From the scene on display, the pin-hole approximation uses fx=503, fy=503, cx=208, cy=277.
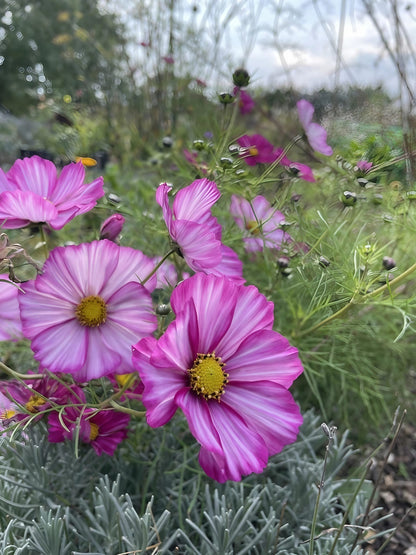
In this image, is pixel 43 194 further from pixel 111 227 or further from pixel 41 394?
pixel 41 394

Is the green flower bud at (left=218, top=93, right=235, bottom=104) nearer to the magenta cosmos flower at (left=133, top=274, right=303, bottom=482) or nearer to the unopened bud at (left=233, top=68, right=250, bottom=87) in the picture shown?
the unopened bud at (left=233, top=68, right=250, bottom=87)

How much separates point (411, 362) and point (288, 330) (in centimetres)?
50

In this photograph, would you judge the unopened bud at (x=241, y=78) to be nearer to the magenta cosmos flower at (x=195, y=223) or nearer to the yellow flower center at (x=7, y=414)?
the magenta cosmos flower at (x=195, y=223)

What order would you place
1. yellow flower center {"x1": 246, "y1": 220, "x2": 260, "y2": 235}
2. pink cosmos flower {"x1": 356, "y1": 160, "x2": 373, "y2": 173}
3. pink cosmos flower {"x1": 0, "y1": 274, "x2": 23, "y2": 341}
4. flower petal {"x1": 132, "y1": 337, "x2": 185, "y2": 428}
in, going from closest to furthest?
flower petal {"x1": 132, "y1": 337, "x2": 185, "y2": 428}, pink cosmos flower {"x1": 0, "y1": 274, "x2": 23, "y2": 341}, pink cosmos flower {"x1": 356, "y1": 160, "x2": 373, "y2": 173}, yellow flower center {"x1": 246, "y1": 220, "x2": 260, "y2": 235}

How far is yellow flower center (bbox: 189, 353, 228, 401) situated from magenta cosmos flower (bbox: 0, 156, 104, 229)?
178 millimetres

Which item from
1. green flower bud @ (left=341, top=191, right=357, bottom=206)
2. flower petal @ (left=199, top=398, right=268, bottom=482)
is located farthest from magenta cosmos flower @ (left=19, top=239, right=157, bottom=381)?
green flower bud @ (left=341, top=191, right=357, bottom=206)

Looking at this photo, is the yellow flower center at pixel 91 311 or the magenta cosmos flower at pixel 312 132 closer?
the yellow flower center at pixel 91 311

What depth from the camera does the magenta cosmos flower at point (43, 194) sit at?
1.53 ft

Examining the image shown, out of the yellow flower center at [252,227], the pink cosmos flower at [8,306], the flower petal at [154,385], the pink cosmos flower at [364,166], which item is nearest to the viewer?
the flower petal at [154,385]

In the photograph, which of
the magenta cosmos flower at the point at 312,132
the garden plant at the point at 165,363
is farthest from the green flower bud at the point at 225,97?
the magenta cosmos flower at the point at 312,132

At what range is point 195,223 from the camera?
18.0 inches

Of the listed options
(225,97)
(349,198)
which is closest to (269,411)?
(349,198)

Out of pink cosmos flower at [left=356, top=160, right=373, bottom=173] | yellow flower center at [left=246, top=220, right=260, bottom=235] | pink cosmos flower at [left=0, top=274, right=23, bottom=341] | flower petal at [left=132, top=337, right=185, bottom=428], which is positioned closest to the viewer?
flower petal at [left=132, top=337, right=185, bottom=428]

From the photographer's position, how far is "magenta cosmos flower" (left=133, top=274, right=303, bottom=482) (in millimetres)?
417
